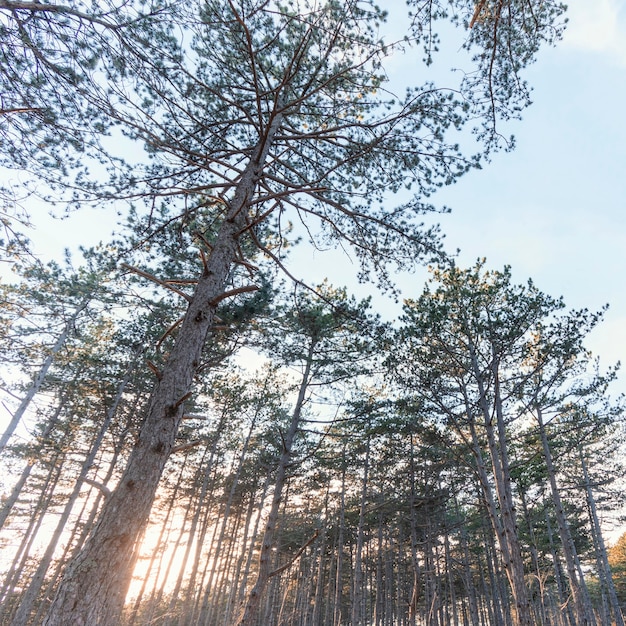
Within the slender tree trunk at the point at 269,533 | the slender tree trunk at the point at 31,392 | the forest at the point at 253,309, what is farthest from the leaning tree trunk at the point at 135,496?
the slender tree trunk at the point at 31,392

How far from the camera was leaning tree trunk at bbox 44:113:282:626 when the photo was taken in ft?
7.72

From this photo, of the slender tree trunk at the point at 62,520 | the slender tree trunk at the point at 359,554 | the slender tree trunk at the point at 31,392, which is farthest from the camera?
the slender tree trunk at the point at 359,554

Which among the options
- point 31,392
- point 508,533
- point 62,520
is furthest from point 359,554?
point 31,392

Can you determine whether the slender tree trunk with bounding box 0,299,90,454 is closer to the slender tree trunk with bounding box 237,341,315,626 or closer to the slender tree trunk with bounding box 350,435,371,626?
the slender tree trunk with bounding box 237,341,315,626

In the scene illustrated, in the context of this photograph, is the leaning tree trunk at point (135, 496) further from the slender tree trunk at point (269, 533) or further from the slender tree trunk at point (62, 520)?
the slender tree trunk at point (62, 520)

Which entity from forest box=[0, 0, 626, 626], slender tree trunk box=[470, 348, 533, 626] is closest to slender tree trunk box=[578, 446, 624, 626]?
forest box=[0, 0, 626, 626]

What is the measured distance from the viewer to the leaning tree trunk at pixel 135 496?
2353 mm

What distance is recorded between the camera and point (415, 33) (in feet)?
12.3

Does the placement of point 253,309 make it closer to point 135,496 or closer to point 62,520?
point 135,496

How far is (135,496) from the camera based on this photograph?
9.20 feet

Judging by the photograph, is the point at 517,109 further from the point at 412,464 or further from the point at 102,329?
the point at 102,329

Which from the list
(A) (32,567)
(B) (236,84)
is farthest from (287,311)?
(A) (32,567)

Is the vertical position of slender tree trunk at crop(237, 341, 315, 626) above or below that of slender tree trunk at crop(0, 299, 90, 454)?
below

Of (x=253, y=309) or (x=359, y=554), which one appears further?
(x=359, y=554)
